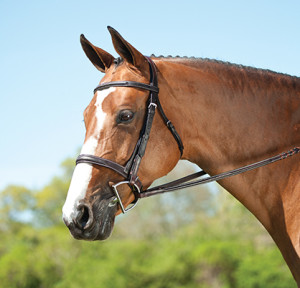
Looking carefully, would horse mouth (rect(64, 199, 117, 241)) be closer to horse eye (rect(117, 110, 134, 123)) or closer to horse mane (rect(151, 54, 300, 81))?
horse eye (rect(117, 110, 134, 123))

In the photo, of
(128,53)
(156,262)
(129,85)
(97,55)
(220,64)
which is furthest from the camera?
(156,262)

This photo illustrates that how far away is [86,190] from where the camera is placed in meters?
3.21

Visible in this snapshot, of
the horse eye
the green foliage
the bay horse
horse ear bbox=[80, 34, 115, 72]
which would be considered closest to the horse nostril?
the bay horse

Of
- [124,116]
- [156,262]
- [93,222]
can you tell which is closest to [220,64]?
[124,116]

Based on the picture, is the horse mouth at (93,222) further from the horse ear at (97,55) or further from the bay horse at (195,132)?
the horse ear at (97,55)

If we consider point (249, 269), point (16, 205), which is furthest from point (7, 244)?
point (249, 269)

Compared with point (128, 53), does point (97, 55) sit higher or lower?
higher

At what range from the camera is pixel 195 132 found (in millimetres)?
3705

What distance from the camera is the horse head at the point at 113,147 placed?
10.5 feet

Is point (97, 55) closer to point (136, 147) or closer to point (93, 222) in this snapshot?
point (136, 147)

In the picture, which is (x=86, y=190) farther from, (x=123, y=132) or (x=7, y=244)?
(x=7, y=244)

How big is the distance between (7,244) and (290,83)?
1541 inches

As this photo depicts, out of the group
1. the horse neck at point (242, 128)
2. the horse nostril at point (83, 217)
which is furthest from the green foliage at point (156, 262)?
the horse nostril at point (83, 217)

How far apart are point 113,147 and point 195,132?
77 centimetres
